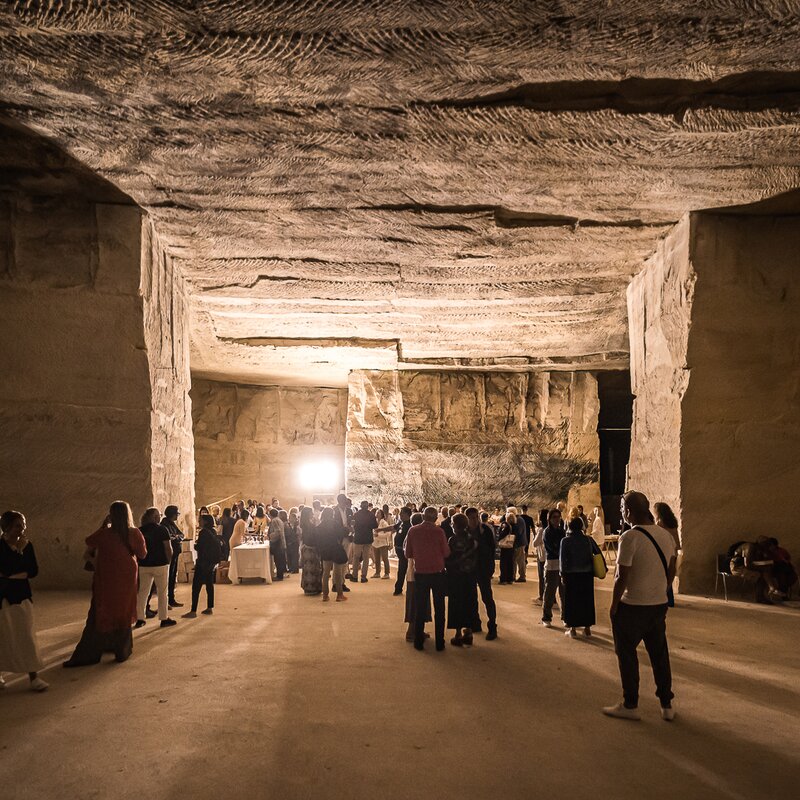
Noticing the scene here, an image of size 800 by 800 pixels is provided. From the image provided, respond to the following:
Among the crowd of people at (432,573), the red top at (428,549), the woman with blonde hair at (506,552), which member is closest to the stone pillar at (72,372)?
the crowd of people at (432,573)

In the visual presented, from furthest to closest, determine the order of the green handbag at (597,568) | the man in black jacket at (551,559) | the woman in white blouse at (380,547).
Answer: the woman in white blouse at (380,547), the man in black jacket at (551,559), the green handbag at (597,568)

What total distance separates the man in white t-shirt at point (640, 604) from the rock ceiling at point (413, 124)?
4.38 metres

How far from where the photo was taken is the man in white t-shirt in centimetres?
465

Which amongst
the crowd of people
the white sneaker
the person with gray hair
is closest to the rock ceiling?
the crowd of people

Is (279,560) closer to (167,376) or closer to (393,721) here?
(167,376)

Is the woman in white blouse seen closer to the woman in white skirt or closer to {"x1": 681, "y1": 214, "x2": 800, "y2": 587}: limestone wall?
{"x1": 681, "y1": 214, "x2": 800, "y2": 587}: limestone wall

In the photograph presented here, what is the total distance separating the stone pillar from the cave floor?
8.08ft

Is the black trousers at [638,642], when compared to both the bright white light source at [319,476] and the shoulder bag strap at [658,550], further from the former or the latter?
the bright white light source at [319,476]

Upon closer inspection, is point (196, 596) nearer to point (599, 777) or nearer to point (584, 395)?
point (599, 777)

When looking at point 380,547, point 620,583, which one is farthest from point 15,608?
point 380,547

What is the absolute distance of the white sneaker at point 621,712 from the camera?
4.75m

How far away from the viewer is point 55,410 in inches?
388

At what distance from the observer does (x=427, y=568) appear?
7031mm

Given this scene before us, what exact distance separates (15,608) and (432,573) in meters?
3.56
